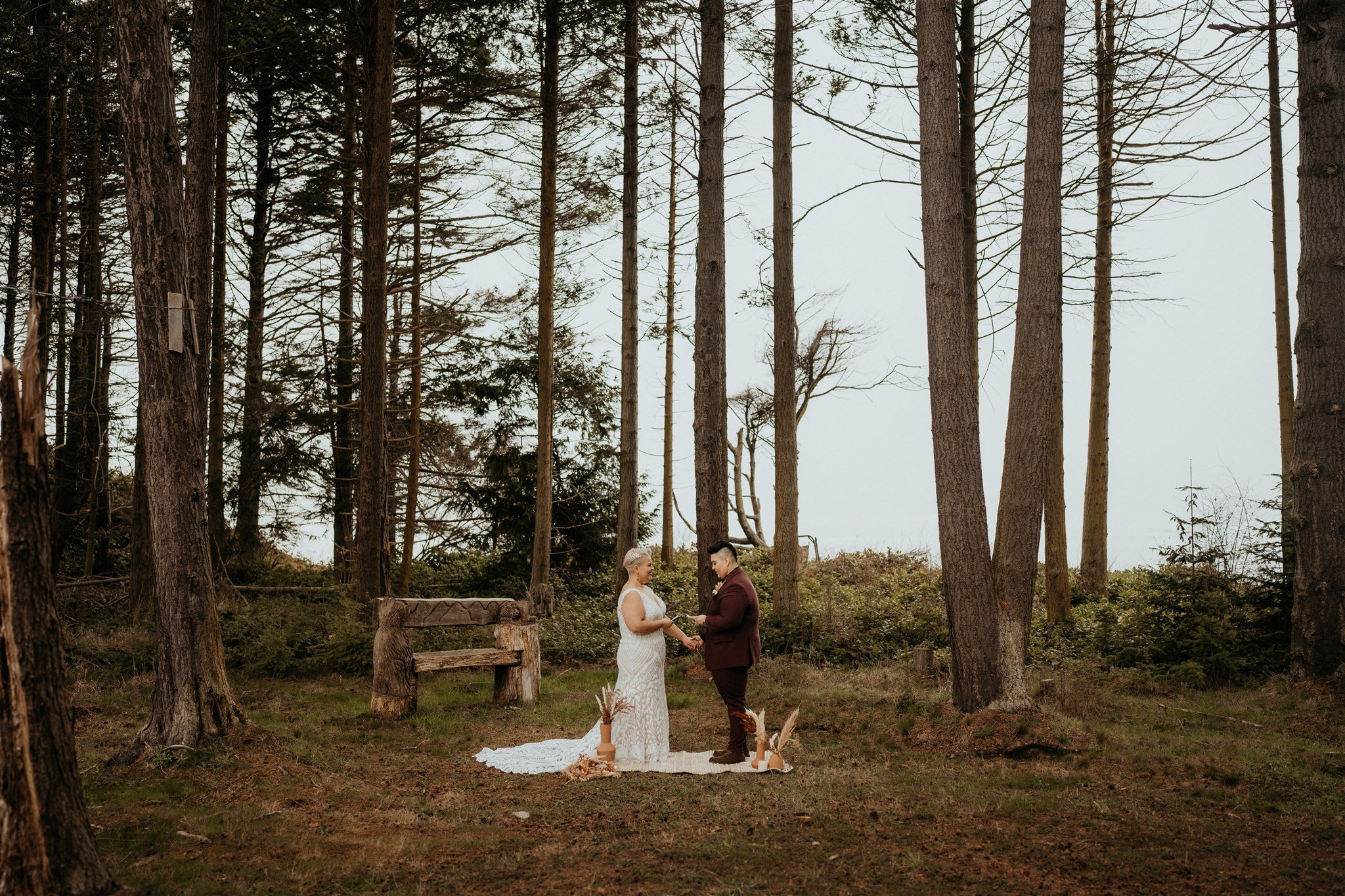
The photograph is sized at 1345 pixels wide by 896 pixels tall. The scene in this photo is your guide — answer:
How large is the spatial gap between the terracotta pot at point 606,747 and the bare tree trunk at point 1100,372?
35.7ft

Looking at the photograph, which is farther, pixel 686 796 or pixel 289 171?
pixel 289 171

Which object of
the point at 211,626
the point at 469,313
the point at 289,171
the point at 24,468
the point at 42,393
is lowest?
the point at 211,626

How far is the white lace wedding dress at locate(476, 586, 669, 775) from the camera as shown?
8070mm

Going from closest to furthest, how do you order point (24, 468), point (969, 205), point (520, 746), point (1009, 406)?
point (24, 468) → point (520, 746) → point (1009, 406) → point (969, 205)

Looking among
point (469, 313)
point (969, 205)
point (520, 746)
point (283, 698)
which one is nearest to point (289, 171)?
point (469, 313)

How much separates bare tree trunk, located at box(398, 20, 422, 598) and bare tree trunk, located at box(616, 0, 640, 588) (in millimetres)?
3781

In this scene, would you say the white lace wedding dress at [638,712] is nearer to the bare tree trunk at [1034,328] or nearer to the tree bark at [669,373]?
the bare tree trunk at [1034,328]

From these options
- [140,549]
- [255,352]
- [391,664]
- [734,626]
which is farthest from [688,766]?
[255,352]

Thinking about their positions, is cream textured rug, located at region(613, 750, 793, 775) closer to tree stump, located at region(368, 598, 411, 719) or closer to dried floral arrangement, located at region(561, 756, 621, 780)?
dried floral arrangement, located at region(561, 756, 621, 780)

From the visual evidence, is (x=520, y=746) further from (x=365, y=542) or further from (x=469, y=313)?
(x=469, y=313)

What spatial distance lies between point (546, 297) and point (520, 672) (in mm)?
7631

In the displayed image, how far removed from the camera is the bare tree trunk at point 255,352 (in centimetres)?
1698

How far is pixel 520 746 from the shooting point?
8617 mm

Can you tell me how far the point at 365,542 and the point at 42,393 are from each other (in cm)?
976
